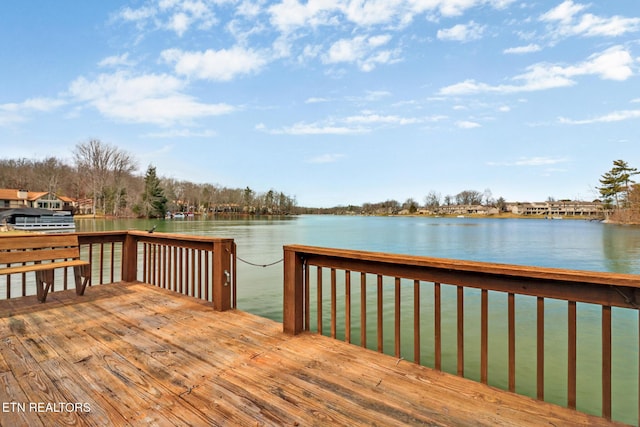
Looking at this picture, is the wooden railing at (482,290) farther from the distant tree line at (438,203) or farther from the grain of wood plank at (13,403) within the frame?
the distant tree line at (438,203)

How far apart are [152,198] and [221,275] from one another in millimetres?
45822

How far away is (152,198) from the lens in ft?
141

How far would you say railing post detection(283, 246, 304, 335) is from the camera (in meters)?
2.52

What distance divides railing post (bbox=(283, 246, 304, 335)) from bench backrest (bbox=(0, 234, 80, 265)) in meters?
2.69

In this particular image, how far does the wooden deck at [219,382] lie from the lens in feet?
4.71

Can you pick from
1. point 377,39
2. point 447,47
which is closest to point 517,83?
point 447,47

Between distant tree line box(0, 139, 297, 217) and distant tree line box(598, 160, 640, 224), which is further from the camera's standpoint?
distant tree line box(0, 139, 297, 217)

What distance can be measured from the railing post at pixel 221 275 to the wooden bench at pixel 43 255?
5.18 ft

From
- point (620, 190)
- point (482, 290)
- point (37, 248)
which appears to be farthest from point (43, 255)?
point (620, 190)

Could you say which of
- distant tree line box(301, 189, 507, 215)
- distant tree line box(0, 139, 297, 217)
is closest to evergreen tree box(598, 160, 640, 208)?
distant tree line box(301, 189, 507, 215)

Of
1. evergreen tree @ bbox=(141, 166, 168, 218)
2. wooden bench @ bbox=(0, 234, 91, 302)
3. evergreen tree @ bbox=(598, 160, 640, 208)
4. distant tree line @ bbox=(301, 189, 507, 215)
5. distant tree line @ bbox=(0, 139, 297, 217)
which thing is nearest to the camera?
wooden bench @ bbox=(0, 234, 91, 302)

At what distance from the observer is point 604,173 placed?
48.6 metres

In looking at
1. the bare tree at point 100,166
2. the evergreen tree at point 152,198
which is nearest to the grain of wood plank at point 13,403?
the evergreen tree at point 152,198

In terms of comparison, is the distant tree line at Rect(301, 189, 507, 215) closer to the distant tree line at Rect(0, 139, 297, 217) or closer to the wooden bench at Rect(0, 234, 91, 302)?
the distant tree line at Rect(0, 139, 297, 217)
